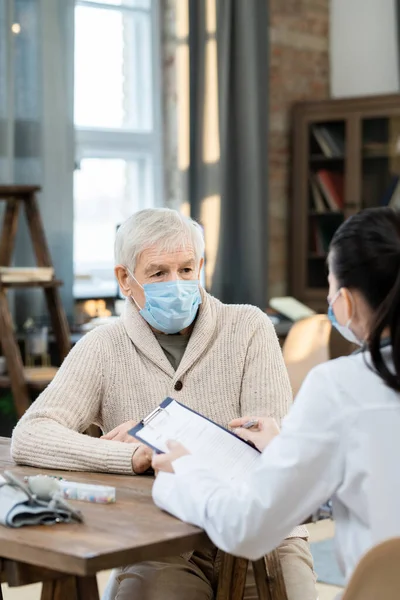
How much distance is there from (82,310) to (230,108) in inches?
61.3

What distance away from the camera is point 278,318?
5926 millimetres

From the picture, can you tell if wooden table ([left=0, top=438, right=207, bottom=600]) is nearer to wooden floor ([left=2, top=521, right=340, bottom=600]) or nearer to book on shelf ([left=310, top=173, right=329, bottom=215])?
wooden floor ([left=2, top=521, right=340, bottom=600])

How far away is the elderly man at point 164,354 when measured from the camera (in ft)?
7.71

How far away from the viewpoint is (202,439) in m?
1.90

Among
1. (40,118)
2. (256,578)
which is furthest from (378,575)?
(40,118)

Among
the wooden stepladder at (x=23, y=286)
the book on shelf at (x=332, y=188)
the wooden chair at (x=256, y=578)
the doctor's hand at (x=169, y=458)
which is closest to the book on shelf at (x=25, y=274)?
the wooden stepladder at (x=23, y=286)

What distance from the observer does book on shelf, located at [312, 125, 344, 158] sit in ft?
20.9

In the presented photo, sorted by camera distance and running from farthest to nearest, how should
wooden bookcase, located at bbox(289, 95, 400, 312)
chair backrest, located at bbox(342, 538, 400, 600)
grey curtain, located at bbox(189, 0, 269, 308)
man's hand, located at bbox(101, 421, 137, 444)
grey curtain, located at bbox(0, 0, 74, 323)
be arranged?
1. wooden bookcase, located at bbox(289, 95, 400, 312)
2. grey curtain, located at bbox(189, 0, 269, 308)
3. grey curtain, located at bbox(0, 0, 74, 323)
4. man's hand, located at bbox(101, 421, 137, 444)
5. chair backrest, located at bbox(342, 538, 400, 600)

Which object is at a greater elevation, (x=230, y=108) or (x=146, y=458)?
(x=230, y=108)

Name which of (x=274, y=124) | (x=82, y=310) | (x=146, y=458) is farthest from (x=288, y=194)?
(x=146, y=458)

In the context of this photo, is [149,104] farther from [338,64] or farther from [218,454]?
[218,454]

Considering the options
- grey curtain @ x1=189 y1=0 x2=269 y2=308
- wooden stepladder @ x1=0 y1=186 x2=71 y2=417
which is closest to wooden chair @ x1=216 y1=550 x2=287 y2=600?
wooden stepladder @ x1=0 y1=186 x2=71 y2=417

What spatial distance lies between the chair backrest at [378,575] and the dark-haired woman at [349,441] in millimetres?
102

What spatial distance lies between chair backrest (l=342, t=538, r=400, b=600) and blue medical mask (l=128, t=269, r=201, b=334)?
1034mm
